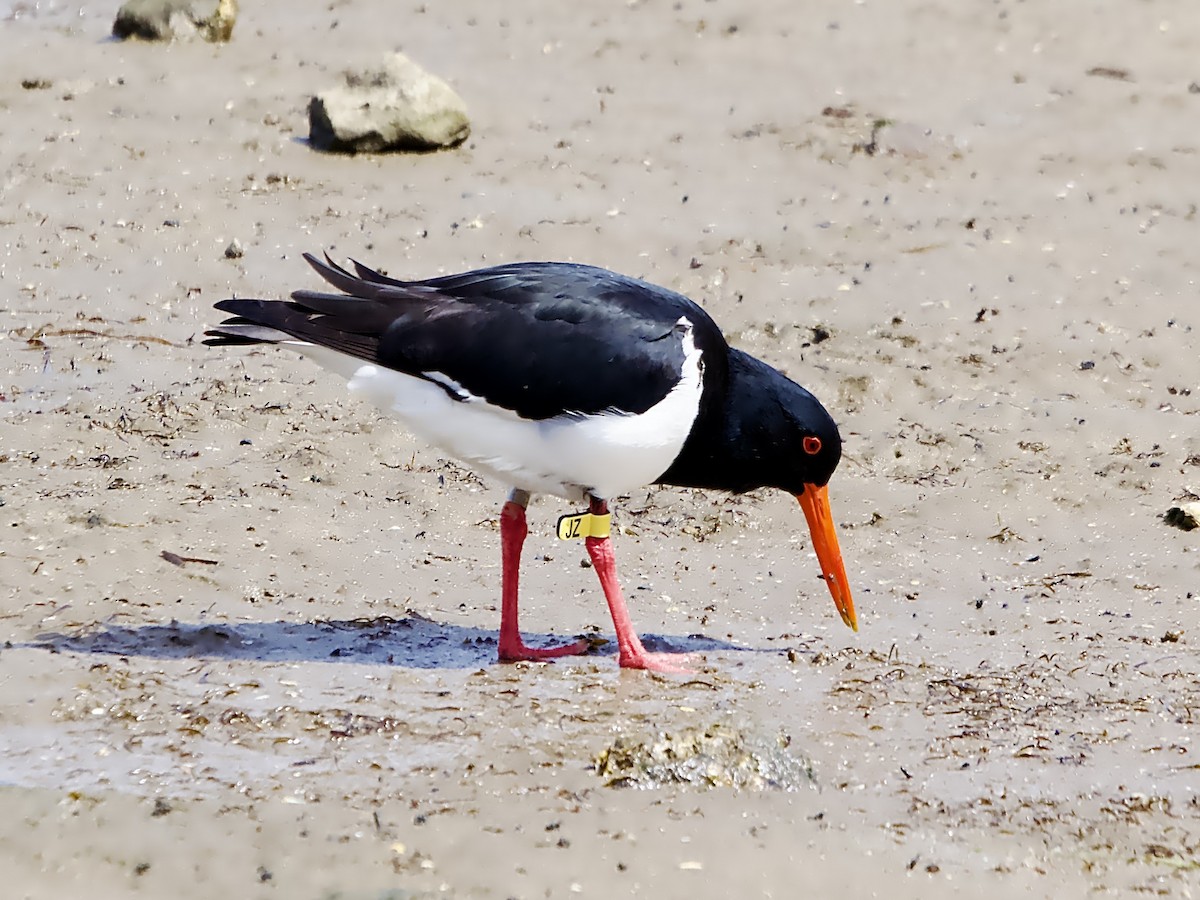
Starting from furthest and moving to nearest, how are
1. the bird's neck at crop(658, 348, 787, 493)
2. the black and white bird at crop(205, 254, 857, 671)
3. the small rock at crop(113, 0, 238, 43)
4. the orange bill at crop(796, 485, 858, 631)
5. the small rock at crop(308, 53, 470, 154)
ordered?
1. the small rock at crop(113, 0, 238, 43)
2. the small rock at crop(308, 53, 470, 154)
3. the orange bill at crop(796, 485, 858, 631)
4. the bird's neck at crop(658, 348, 787, 493)
5. the black and white bird at crop(205, 254, 857, 671)

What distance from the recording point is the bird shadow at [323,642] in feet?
19.3

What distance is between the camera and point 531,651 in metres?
6.25

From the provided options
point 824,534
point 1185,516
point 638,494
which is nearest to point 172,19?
point 638,494

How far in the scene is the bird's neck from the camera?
6.31m

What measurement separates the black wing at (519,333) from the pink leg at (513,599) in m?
0.64

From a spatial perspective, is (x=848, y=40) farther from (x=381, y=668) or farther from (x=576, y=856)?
(x=576, y=856)

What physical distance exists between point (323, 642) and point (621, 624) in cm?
116

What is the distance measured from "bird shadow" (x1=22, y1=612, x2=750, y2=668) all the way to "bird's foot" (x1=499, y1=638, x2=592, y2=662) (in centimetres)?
7

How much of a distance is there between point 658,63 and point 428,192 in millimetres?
2931

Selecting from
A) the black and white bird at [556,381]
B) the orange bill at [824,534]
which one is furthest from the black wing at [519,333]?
the orange bill at [824,534]

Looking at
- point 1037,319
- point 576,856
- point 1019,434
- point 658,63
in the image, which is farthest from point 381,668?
point 658,63

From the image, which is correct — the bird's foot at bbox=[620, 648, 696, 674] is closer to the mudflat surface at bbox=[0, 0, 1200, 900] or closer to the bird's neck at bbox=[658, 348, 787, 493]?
the mudflat surface at bbox=[0, 0, 1200, 900]

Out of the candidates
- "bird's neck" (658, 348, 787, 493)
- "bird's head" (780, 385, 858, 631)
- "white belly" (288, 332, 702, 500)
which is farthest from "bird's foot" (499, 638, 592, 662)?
"bird's head" (780, 385, 858, 631)

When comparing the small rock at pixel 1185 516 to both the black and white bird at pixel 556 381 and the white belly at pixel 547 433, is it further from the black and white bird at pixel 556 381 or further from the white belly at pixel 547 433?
the white belly at pixel 547 433
